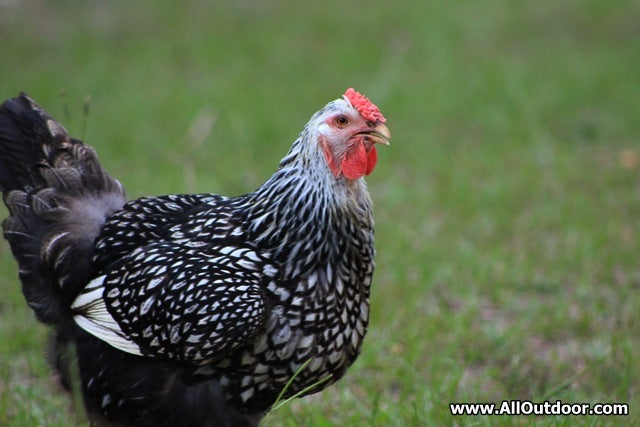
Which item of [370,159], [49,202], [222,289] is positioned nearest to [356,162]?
[370,159]

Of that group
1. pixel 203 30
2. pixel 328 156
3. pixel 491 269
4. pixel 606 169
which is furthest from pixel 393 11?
pixel 328 156

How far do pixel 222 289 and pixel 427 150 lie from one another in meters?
4.40

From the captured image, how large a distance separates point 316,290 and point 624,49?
6842mm

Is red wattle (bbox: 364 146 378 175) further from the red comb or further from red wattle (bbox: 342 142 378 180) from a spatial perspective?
the red comb

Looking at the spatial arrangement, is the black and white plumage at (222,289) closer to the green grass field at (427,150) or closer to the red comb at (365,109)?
the red comb at (365,109)

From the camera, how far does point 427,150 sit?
727 cm

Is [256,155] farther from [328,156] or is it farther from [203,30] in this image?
[328,156]

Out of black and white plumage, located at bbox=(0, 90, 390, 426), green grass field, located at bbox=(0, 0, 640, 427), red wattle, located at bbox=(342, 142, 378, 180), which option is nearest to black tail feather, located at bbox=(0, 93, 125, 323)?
black and white plumage, located at bbox=(0, 90, 390, 426)

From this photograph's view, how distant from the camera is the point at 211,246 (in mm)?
3391

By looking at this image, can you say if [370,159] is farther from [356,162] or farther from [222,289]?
[222,289]

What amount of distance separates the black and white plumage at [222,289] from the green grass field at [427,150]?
0.47 meters

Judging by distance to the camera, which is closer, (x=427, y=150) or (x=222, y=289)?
(x=222, y=289)

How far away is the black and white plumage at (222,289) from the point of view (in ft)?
10.5

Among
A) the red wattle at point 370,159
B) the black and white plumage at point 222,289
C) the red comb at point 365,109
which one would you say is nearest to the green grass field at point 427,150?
the black and white plumage at point 222,289
